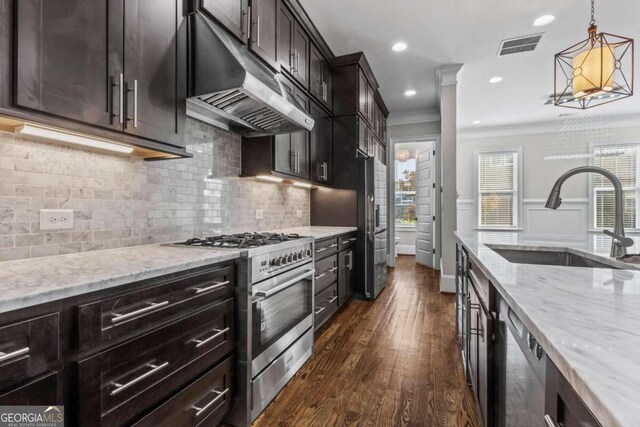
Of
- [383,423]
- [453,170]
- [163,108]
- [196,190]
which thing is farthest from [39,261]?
[453,170]

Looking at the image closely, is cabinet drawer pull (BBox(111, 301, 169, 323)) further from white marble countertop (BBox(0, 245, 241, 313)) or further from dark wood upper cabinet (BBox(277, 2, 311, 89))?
dark wood upper cabinet (BBox(277, 2, 311, 89))

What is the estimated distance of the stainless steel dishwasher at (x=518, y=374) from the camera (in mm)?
698

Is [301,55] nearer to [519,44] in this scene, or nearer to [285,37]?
[285,37]

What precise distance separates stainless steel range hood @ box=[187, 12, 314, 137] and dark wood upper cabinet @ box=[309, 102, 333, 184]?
105 cm

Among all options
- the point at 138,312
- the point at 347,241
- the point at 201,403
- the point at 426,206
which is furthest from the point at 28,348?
the point at 426,206

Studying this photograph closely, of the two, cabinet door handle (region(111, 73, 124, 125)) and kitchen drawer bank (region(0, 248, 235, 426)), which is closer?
kitchen drawer bank (region(0, 248, 235, 426))

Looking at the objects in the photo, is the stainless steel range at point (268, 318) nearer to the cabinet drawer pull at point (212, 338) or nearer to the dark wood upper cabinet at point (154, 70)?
the cabinet drawer pull at point (212, 338)

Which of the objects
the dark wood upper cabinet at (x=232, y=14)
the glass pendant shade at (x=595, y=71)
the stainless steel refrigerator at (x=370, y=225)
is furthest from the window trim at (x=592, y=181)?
the dark wood upper cabinet at (x=232, y=14)

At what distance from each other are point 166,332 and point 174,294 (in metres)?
0.14

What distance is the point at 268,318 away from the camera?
178cm

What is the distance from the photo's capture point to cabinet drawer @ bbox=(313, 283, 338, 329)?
263 cm

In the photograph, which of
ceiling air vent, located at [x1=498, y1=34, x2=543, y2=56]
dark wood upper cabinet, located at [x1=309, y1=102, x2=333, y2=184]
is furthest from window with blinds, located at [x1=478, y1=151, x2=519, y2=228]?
dark wood upper cabinet, located at [x1=309, y1=102, x2=333, y2=184]

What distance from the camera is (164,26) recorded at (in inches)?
61.2

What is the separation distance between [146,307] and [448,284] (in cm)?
387
